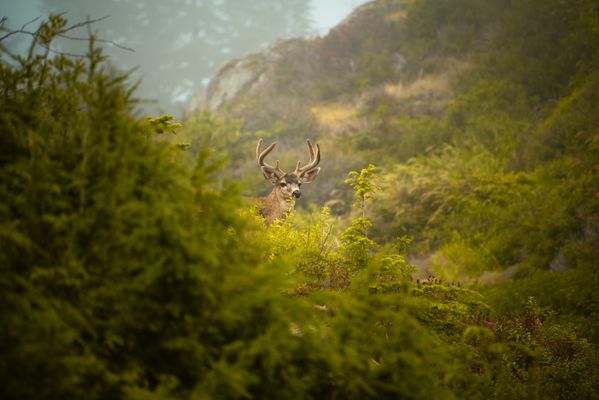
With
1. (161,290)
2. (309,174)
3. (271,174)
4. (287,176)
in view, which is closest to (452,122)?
(309,174)

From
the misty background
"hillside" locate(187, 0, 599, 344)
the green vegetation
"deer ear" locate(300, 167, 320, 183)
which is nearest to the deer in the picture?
"deer ear" locate(300, 167, 320, 183)

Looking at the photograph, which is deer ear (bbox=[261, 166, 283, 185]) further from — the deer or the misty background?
the misty background

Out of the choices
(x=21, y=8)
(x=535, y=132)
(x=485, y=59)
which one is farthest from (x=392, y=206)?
(x=21, y=8)

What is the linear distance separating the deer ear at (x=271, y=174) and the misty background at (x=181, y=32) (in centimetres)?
4796

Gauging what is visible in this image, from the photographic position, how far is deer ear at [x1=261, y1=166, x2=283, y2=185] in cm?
916

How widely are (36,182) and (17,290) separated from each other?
504mm

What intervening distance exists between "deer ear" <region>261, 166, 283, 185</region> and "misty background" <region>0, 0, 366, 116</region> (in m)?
48.0

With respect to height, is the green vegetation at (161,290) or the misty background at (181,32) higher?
the misty background at (181,32)

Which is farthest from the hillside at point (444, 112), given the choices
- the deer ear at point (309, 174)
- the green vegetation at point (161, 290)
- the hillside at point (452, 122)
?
the green vegetation at point (161, 290)

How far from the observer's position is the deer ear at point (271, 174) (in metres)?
9.16

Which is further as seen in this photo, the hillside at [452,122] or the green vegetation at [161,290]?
the hillside at [452,122]

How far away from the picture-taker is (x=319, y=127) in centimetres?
1855

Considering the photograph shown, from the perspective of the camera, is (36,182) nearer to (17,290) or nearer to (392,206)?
(17,290)

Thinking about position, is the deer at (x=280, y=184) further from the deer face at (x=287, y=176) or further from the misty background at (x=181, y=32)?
the misty background at (x=181, y=32)
